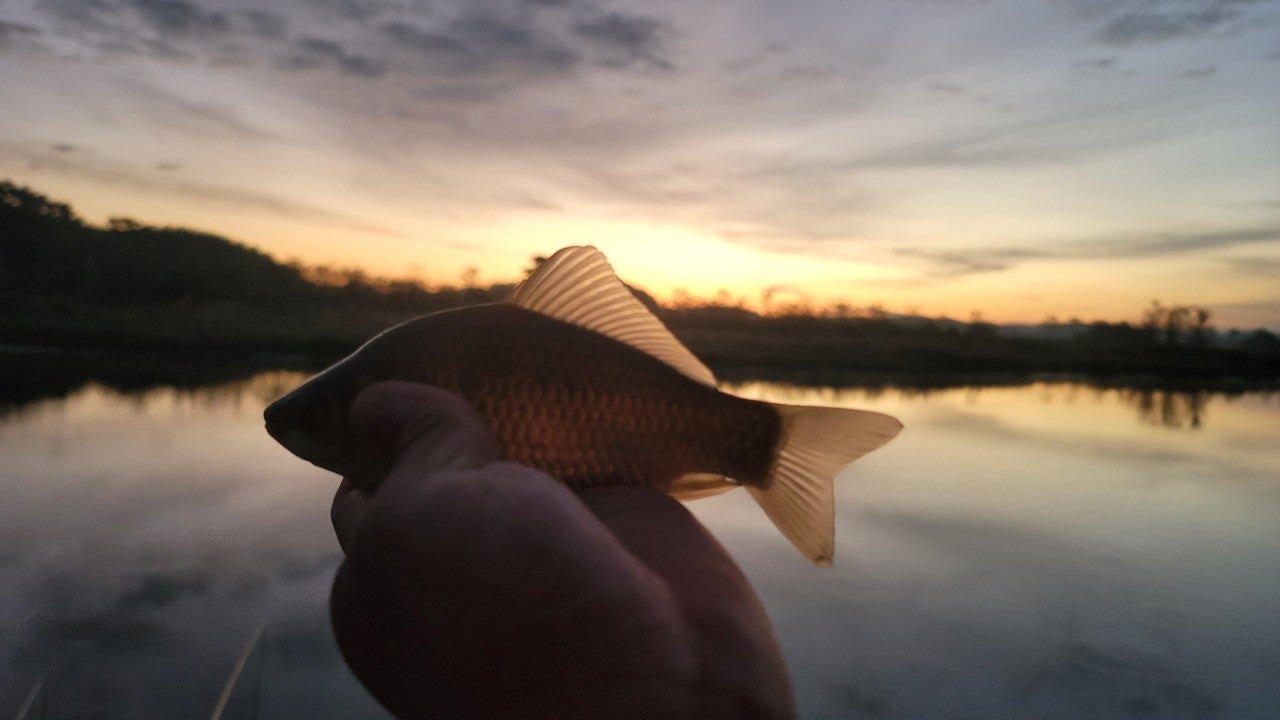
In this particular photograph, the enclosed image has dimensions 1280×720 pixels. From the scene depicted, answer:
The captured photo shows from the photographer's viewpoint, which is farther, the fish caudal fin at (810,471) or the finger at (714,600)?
the fish caudal fin at (810,471)

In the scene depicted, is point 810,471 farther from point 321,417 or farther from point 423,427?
point 321,417

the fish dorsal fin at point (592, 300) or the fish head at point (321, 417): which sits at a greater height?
the fish dorsal fin at point (592, 300)

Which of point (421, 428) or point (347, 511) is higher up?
point (421, 428)

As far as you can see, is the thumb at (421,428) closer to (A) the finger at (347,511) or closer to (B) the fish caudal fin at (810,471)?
(A) the finger at (347,511)

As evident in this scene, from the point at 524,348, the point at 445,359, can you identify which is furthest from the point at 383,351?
the point at 524,348

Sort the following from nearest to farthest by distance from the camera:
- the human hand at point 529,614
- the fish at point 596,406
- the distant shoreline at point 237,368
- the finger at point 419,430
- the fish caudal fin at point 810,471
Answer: the human hand at point 529,614 < the finger at point 419,430 < the fish at point 596,406 < the fish caudal fin at point 810,471 < the distant shoreline at point 237,368

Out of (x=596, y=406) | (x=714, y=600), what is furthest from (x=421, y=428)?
(x=714, y=600)

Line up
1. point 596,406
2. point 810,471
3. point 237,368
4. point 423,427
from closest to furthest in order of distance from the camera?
point 423,427 < point 596,406 < point 810,471 < point 237,368

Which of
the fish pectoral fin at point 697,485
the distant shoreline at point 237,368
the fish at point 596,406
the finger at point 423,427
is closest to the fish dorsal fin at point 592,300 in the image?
the fish at point 596,406
